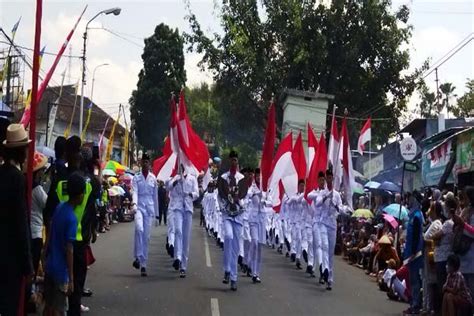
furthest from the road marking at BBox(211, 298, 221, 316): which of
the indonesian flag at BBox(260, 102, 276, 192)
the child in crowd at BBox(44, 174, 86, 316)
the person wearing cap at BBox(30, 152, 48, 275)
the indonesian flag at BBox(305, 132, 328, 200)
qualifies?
the indonesian flag at BBox(305, 132, 328, 200)

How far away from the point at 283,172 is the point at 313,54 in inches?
908

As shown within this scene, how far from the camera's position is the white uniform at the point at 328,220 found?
15.1 meters

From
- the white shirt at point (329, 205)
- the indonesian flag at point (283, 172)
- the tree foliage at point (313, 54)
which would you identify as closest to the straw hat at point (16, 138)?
the white shirt at point (329, 205)

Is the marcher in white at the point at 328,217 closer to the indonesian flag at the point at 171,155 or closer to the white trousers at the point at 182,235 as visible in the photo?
the white trousers at the point at 182,235

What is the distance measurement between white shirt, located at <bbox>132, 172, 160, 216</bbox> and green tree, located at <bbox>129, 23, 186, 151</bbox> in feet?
136

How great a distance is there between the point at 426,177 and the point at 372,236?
4712mm

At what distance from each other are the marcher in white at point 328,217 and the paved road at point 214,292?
1.92 ft

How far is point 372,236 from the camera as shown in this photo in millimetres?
18328

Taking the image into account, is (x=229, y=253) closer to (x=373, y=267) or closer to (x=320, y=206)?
(x=320, y=206)

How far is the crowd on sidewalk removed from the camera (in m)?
6.49

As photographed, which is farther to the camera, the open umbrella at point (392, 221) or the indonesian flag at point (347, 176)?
the open umbrella at point (392, 221)

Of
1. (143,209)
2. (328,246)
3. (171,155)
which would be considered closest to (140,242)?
(143,209)

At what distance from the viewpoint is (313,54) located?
130ft

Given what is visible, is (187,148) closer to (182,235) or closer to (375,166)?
(182,235)
